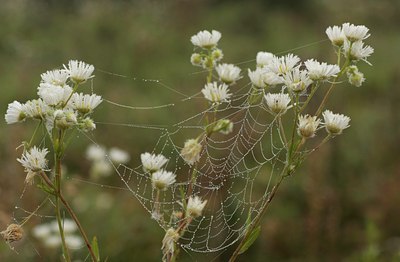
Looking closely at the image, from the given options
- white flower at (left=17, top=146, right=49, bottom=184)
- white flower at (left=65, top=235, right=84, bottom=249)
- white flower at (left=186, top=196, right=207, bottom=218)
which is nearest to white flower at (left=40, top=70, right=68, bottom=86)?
white flower at (left=17, top=146, right=49, bottom=184)

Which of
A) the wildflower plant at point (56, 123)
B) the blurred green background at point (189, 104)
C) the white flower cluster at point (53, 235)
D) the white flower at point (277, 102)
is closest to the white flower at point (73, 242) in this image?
the white flower cluster at point (53, 235)

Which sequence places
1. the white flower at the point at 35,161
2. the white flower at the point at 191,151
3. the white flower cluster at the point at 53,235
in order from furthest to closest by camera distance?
the white flower cluster at the point at 53,235 < the white flower at the point at 191,151 < the white flower at the point at 35,161

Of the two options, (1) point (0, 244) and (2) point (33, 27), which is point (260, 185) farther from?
(2) point (33, 27)

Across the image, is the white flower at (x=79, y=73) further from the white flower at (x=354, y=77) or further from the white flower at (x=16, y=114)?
the white flower at (x=354, y=77)

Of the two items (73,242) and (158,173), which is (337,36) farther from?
(73,242)

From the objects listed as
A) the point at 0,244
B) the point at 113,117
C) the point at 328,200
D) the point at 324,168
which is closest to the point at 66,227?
the point at 0,244
